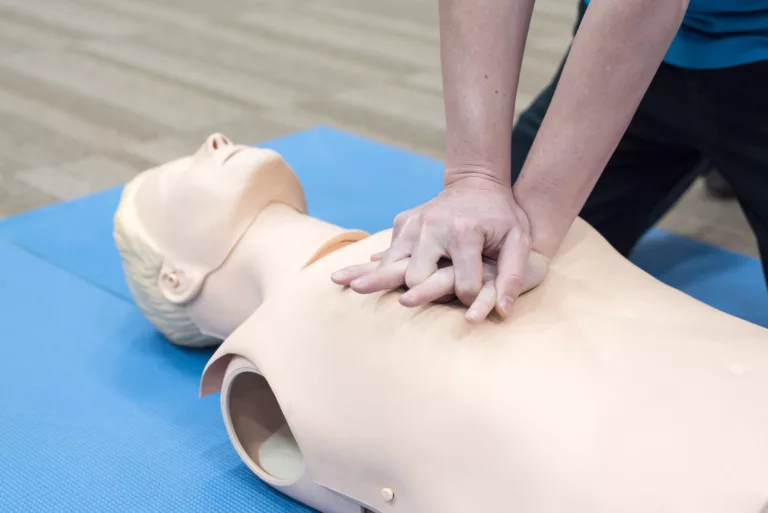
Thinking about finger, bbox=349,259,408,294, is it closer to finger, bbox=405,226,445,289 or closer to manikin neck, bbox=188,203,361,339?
finger, bbox=405,226,445,289

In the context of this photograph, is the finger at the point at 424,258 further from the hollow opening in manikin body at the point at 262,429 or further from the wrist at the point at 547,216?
the hollow opening in manikin body at the point at 262,429

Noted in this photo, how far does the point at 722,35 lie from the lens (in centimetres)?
142

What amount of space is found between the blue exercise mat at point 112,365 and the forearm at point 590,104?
0.53 meters

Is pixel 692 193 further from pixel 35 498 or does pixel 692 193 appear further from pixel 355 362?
pixel 35 498

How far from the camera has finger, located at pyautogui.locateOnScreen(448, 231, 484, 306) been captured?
99cm

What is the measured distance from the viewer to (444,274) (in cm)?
100

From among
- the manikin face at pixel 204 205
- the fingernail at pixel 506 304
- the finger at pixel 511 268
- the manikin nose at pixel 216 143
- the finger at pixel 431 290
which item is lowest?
the manikin face at pixel 204 205

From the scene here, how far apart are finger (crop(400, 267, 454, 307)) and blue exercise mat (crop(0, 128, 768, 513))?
401mm

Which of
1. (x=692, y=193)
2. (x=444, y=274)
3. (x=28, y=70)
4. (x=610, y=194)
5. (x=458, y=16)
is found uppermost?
(x=458, y=16)

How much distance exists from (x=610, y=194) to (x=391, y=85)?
1536 millimetres

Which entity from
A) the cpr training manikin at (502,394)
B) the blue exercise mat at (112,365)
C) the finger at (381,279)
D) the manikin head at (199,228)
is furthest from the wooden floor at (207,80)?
the finger at (381,279)

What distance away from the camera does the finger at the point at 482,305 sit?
955 millimetres

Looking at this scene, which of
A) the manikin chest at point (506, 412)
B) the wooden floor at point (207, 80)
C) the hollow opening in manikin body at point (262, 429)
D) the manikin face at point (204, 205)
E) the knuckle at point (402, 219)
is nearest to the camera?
the manikin chest at point (506, 412)

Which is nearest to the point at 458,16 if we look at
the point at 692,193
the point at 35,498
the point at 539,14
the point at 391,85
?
the point at 35,498
